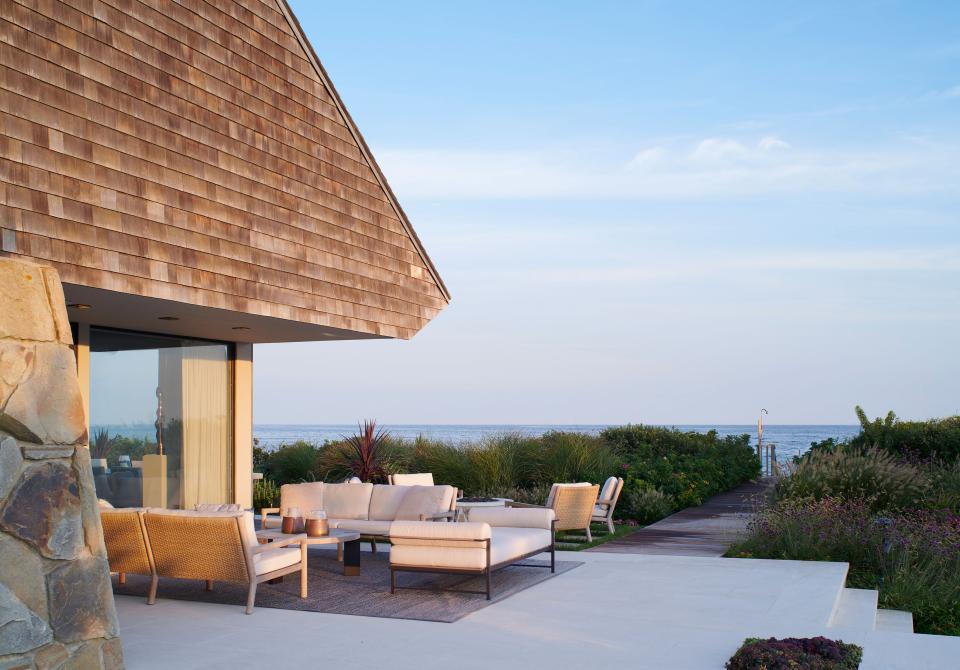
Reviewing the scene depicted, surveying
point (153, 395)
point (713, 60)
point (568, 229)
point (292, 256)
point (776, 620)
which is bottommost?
point (776, 620)

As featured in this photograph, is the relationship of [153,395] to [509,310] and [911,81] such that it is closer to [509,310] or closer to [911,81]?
[911,81]

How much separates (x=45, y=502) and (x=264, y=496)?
34.9 feet

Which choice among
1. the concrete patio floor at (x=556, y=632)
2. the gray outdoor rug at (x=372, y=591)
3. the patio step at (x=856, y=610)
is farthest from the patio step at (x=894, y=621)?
the gray outdoor rug at (x=372, y=591)

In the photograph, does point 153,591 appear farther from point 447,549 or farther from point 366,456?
point 366,456

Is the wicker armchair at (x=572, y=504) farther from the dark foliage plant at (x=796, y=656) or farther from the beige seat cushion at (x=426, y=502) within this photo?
the dark foliage plant at (x=796, y=656)

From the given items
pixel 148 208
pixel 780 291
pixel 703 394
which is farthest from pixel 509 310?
pixel 148 208

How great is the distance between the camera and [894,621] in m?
7.38

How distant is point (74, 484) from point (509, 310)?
67.0 feet

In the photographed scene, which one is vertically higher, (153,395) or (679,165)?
(679,165)

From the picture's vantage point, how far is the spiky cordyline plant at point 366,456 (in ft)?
51.4

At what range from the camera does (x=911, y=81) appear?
596 inches

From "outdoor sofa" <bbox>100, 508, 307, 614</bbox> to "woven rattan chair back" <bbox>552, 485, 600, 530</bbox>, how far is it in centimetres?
390

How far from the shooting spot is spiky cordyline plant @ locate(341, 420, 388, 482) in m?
15.7

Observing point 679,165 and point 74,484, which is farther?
point 679,165
